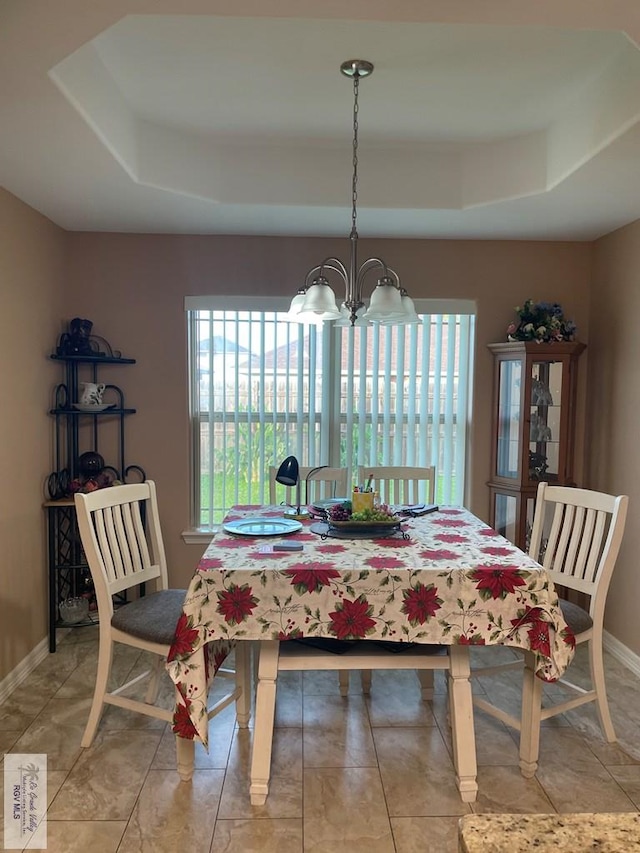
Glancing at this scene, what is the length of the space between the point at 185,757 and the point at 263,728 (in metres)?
0.34

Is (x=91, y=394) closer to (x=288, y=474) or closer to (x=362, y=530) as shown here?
(x=288, y=474)

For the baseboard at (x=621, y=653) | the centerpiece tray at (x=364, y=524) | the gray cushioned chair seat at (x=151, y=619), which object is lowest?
the baseboard at (x=621, y=653)

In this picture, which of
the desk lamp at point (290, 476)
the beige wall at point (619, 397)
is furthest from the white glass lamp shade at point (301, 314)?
the beige wall at point (619, 397)

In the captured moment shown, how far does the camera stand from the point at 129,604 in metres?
2.34

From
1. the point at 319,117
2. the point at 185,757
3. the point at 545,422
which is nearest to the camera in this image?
the point at 185,757

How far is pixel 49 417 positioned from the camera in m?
3.14

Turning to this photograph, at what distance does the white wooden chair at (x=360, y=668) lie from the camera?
1.95 m

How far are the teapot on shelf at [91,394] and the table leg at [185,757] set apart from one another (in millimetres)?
1853

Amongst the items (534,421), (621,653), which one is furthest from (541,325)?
(621,653)

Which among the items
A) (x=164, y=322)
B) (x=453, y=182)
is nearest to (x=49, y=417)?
(x=164, y=322)

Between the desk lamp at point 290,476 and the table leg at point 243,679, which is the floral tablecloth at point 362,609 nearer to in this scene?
the table leg at point 243,679

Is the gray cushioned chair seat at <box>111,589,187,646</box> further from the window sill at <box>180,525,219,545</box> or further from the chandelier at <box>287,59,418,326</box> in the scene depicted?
the chandelier at <box>287,59,418,326</box>

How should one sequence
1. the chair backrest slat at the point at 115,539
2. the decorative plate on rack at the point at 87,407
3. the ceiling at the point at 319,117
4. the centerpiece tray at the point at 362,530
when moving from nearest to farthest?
1. the ceiling at the point at 319,117
2. the chair backrest slat at the point at 115,539
3. the centerpiece tray at the point at 362,530
4. the decorative plate on rack at the point at 87,407

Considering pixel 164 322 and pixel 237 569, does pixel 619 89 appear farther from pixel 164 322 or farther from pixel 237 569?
pixel 164 322
